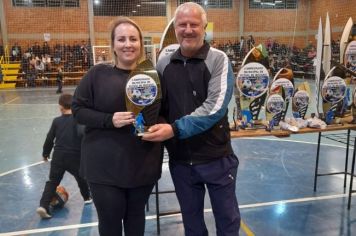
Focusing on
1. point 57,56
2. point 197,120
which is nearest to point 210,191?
point 197,120

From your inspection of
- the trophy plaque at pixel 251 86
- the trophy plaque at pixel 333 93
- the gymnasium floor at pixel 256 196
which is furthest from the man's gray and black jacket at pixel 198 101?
the trophy plaque at pixel 333 93

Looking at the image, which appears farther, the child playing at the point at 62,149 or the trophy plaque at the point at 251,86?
the child playing at the point at 62,149

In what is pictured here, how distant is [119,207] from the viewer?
70.0 inches

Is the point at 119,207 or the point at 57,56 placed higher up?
the point at 57,56

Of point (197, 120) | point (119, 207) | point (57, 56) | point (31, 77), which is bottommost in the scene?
point (31, 77)

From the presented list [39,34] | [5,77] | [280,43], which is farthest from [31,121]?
[280,43]

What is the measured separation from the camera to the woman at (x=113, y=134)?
1700 millimetres

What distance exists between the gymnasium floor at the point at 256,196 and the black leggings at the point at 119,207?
1.14 m

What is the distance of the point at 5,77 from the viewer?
1562 cm

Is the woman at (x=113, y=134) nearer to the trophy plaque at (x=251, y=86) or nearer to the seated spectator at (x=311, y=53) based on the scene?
the trophy plaque at (x=251, y=86)

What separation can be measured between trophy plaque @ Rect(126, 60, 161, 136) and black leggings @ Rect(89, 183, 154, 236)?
0.34 m

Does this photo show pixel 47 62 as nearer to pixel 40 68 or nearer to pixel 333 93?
pixel 40 68

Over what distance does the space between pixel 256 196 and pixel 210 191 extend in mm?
1889

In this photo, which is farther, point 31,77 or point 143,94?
point 31,77
